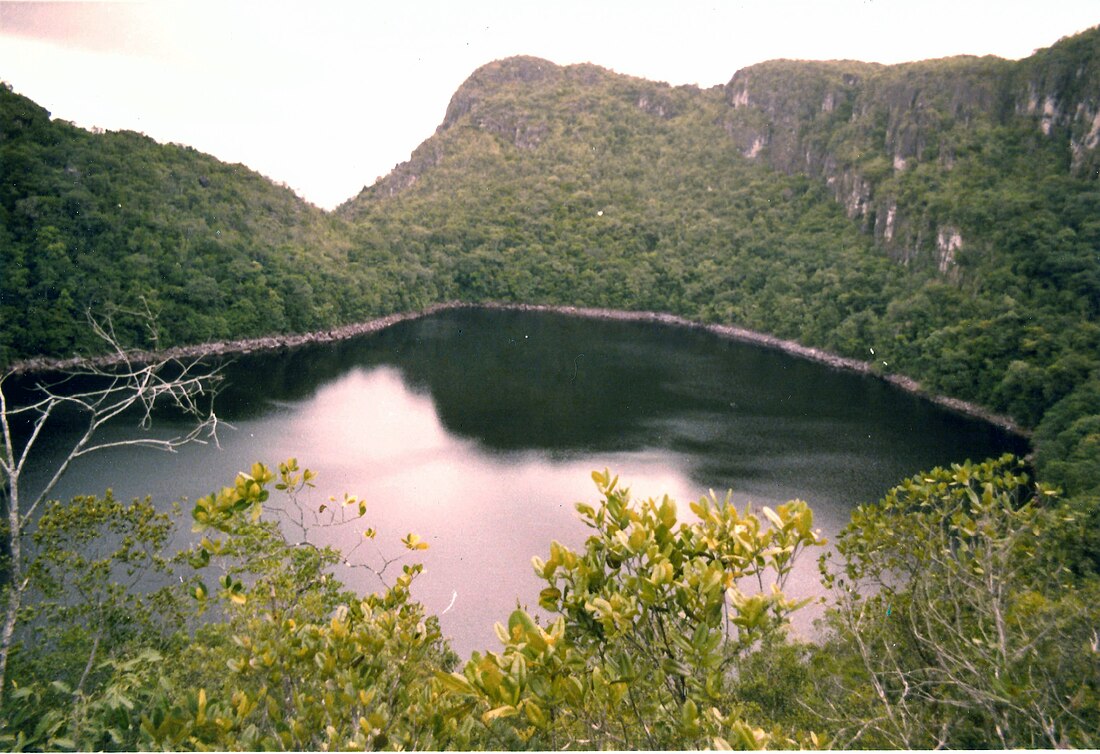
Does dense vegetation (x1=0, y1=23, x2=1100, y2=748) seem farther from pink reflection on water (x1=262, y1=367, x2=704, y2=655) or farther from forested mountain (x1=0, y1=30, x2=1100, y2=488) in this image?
pink reflection on water (x1=262, y1=367, x2=704, y2=655)

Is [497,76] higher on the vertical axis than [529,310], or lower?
higher

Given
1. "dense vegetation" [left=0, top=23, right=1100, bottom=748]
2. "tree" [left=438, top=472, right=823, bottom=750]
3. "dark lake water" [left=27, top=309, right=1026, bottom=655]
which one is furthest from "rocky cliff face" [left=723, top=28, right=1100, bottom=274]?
"tree" [left=438, top=472, right=823, bottom=750]

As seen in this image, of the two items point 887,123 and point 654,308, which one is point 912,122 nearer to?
point 887,123

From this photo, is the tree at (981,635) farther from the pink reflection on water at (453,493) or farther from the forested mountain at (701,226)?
the forested mountain at (701,226)

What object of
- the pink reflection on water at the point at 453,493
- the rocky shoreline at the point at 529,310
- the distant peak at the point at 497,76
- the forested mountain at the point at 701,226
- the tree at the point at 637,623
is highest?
the distant peak at the point at 497,76

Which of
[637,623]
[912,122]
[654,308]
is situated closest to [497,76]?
[654,308]

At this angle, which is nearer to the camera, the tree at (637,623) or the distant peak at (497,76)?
the tree at (637,623)

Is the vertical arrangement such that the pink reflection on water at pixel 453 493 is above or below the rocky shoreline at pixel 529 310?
below

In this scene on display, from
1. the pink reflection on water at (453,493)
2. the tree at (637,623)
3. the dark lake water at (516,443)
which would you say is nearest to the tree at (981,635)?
the tree at (637,623)
